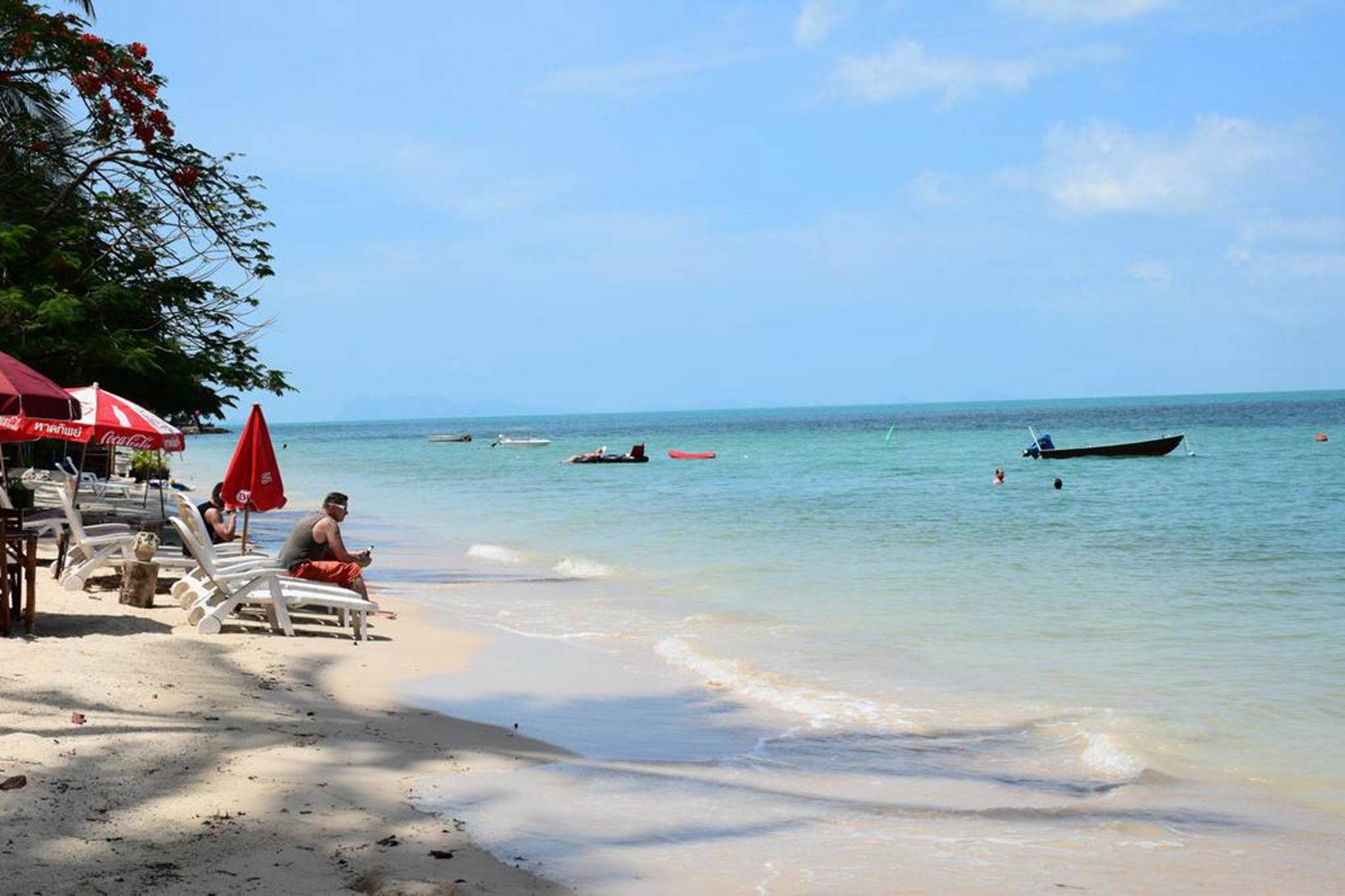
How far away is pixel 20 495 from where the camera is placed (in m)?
15.0

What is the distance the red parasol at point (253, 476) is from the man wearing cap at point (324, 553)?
5.30ft

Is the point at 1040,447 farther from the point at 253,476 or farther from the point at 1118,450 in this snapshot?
the point at 253,476

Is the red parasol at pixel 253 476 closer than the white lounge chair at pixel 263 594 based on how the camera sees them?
No

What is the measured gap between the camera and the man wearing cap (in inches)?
408

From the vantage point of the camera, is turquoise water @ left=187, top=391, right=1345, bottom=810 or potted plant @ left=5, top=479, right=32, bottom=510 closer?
turquoise water @ left=187, top=391, right=1345, bottom=810

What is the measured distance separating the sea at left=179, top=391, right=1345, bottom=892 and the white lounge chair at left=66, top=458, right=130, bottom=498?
9.89ft

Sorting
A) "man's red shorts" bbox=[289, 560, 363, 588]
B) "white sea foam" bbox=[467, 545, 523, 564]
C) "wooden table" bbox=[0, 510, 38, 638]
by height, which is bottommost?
"white sea foam" bbox=[467, 545, 523, 564]

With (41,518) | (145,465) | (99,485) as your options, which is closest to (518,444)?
(145,465)

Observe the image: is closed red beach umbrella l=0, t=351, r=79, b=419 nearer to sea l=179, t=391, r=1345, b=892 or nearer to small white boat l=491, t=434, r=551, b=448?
sea l=179, t=391, r=1345, b=892

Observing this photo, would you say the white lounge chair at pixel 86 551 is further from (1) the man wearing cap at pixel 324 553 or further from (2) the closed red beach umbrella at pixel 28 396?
(2) the closed red beach umbrella at pixel 28 396

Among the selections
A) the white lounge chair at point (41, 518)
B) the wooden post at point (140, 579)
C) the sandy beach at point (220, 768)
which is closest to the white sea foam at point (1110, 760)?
the sandy beach at point (220, 768)

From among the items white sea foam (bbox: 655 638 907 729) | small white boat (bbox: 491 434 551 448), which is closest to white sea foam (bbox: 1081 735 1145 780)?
white sea foam (bbox: 655 638 907 729)

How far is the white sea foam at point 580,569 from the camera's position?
53.8 feet

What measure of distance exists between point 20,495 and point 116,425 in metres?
4.21
